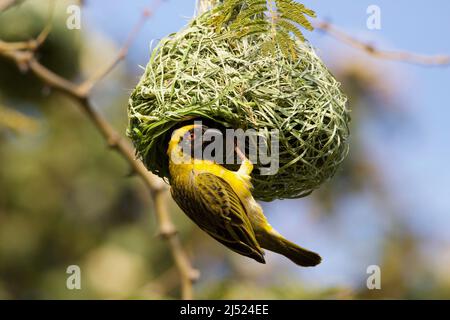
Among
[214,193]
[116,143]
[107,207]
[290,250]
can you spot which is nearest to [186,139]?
[214,193]

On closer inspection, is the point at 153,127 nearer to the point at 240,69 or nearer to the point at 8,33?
the point at 240,69

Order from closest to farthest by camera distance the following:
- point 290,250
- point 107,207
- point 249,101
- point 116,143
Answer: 1. point 249,101
2. point 290,250
3. point 116,143
4. point 107,207

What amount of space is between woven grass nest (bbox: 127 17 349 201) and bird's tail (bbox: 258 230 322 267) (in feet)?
0.67

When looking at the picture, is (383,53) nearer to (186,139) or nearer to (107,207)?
(186,139)

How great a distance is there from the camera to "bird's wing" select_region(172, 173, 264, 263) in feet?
9.20

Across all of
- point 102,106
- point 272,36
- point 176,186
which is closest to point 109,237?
point 102,106

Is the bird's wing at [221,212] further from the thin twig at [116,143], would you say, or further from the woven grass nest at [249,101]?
the thin twig at [116,143]

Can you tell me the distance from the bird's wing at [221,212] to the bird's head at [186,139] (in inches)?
4.6

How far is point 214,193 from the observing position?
2.80 m

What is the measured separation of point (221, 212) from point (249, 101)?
17.5 inches

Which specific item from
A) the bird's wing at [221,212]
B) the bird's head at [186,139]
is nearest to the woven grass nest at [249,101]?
the bird's head at [186,139]

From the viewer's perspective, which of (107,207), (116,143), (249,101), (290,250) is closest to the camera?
(249,101)

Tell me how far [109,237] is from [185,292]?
3238 mm

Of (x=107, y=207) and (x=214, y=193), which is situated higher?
(x=107, y=207)
